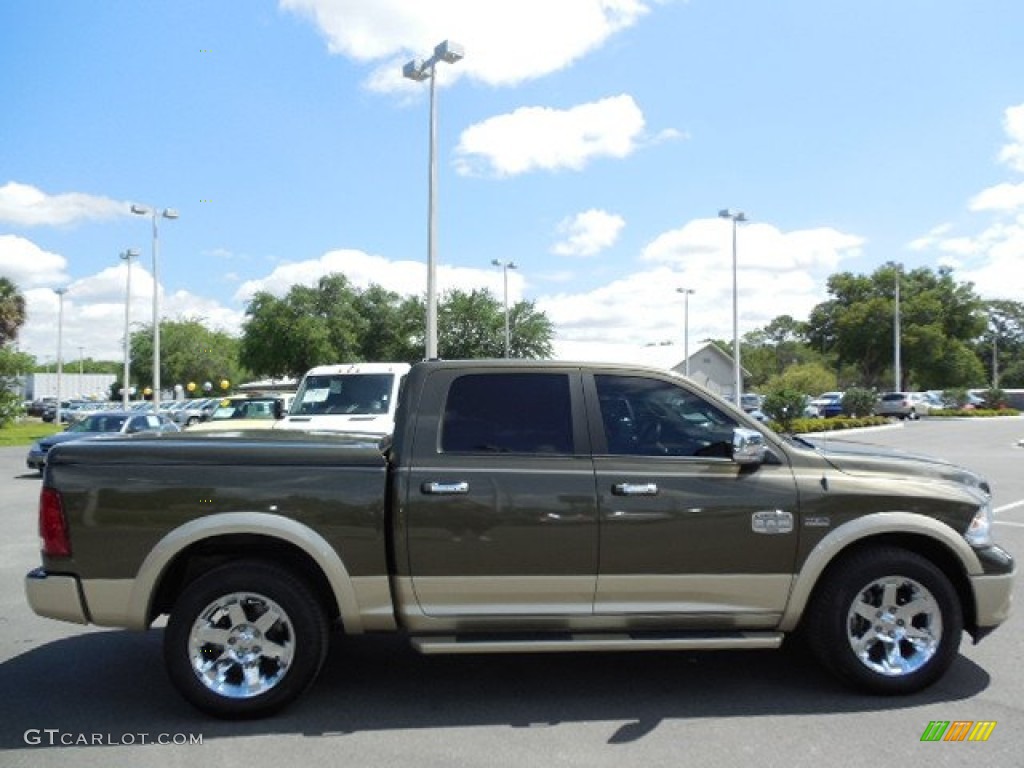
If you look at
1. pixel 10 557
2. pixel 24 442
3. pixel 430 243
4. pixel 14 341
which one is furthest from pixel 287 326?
pixel 10 557

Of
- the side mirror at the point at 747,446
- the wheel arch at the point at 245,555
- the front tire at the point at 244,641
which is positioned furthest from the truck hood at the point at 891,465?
the front tire at the point at 244,641

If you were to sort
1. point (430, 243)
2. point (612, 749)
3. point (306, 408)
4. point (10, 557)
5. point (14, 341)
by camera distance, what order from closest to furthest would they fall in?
point (612, 749)
point (10, 557)
point (306, 408)
point (430, 243)
point (14, 341)

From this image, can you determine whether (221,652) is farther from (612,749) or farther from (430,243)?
(430,243)

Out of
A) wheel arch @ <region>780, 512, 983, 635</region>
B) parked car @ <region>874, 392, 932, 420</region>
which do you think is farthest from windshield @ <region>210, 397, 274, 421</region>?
parked car @ <region>874, 392, 932, 420</region>

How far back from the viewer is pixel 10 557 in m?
9.61

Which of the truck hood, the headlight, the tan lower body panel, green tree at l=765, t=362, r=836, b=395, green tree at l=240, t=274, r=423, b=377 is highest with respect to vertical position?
green tree at l=240, t=274, r=423, b=377

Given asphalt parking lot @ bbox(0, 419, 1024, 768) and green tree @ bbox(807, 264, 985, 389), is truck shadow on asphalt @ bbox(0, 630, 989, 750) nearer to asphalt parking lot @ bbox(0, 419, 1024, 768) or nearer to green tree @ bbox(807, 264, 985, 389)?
asphalt parking lot @ bbox(0, 419, 1024, 768)

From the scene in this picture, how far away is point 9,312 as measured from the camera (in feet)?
150

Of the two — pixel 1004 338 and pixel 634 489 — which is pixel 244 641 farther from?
pixel 1004 338

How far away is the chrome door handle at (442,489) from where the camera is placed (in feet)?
15.6

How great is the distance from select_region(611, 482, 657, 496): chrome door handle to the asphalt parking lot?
1.18 meters

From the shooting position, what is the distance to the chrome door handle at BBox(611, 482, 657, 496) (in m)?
4.83

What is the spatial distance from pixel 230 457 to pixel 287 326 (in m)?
46.4

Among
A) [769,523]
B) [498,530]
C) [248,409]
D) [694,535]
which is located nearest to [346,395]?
[248,409]
